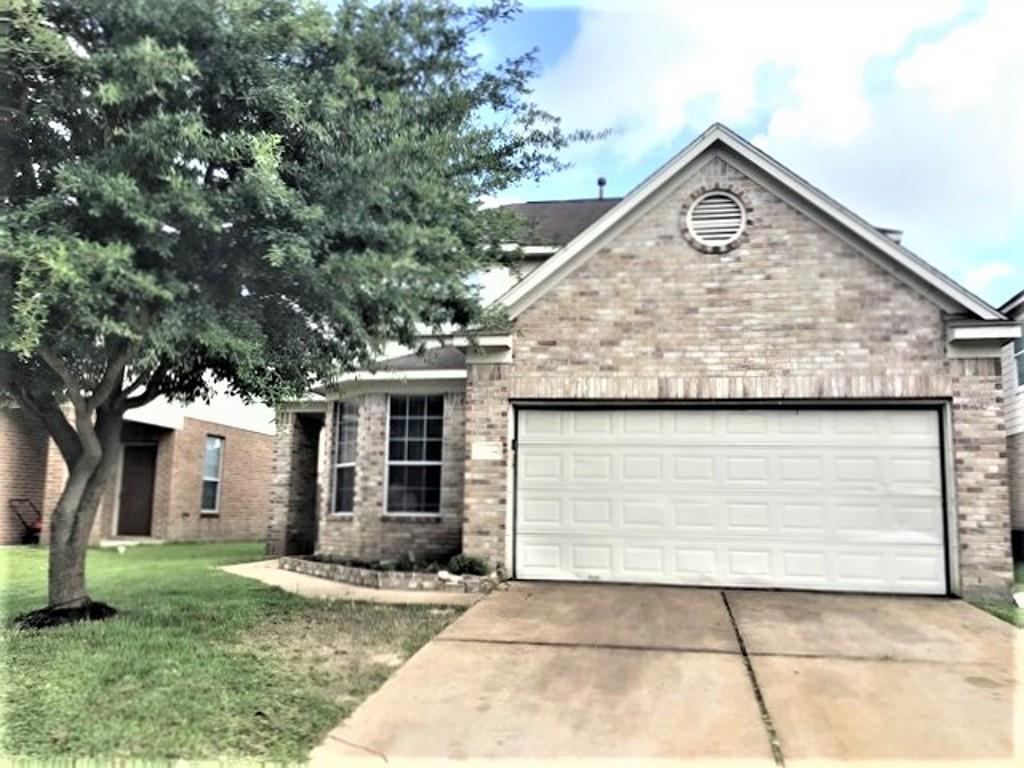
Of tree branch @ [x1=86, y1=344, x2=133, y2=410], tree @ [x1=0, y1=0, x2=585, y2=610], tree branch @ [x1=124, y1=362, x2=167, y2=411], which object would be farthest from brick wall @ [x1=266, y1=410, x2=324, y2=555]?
tree @ [x1=0, y1=0, x2=585, y2=610]

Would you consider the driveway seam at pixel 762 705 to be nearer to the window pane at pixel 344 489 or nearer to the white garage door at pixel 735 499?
the white garage door at pixel 735 499

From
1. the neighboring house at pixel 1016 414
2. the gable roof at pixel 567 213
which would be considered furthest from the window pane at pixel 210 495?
the neighboring house at pixel 1016 414

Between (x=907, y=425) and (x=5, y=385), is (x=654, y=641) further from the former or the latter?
(x=5, y=385)

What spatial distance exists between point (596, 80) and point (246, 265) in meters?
3.71

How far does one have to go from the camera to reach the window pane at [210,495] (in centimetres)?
2114

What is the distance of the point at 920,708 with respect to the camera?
214 inches

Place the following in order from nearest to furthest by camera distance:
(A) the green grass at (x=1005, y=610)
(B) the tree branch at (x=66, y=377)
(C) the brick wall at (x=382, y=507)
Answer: (B) the tree branch at (x=66, y=377) < (A) the green grass at (x=1005, y=610) < (C) the brick wall at (x=382, y=507)

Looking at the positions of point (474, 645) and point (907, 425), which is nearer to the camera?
point (474, 645)

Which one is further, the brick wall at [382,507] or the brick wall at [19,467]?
the brick wall at [19,467]

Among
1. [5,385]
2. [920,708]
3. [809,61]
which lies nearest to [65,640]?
[5,385]

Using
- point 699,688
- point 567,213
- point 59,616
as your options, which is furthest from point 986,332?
point 59,616

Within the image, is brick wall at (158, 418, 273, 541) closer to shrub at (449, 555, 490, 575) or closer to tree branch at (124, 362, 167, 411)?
shrub at (449, 555, 490, 575)

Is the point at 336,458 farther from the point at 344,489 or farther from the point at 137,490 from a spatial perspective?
the point at 137,490

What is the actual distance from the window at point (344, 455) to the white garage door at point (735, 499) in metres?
3.64
